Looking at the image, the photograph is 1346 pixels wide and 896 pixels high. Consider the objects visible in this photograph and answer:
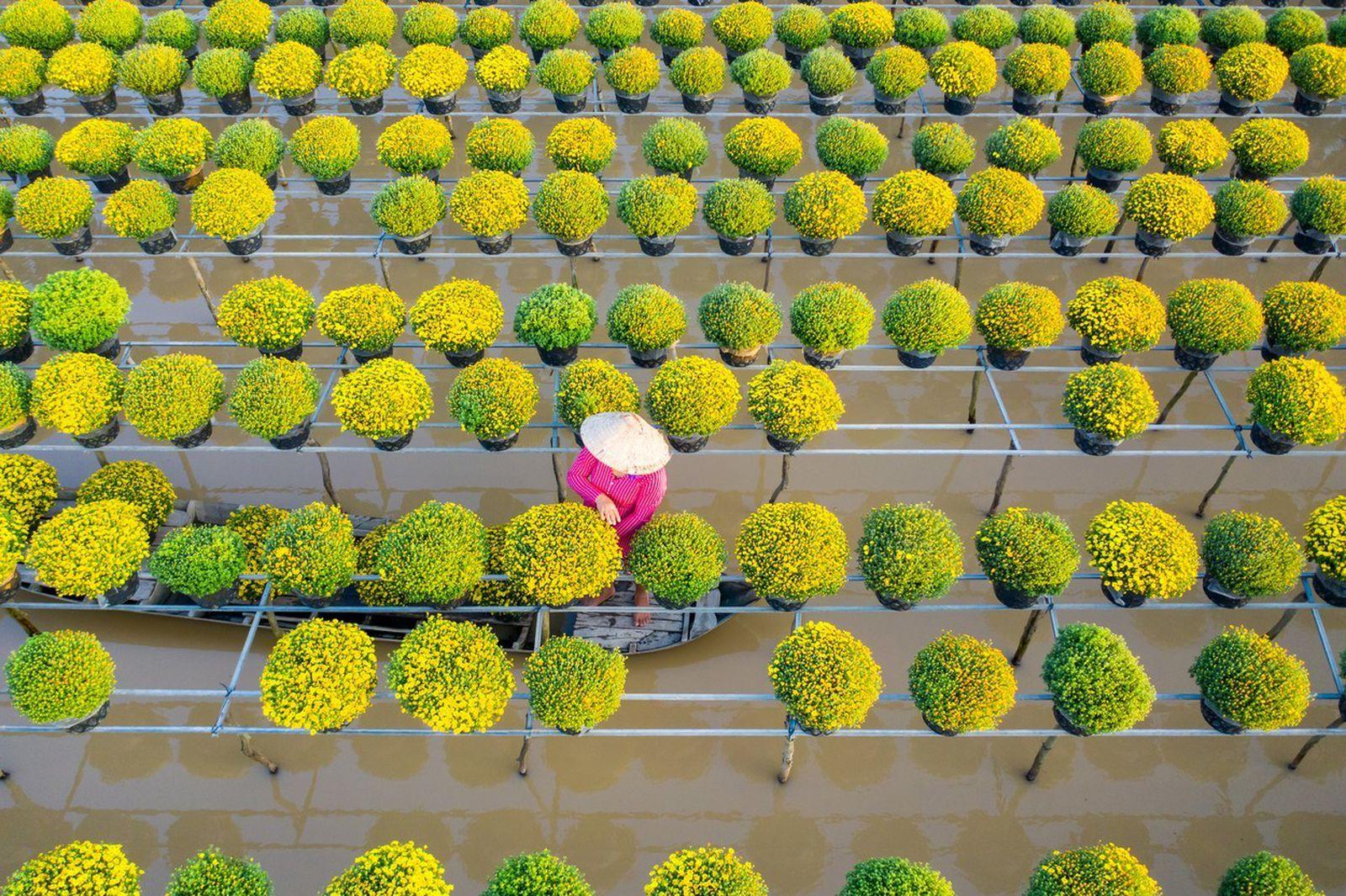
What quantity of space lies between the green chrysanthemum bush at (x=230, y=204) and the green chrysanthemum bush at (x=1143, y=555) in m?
9.84

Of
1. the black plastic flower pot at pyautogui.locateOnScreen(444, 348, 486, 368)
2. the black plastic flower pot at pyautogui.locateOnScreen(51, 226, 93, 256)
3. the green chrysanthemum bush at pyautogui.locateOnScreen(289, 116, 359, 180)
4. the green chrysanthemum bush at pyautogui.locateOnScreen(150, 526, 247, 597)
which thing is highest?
the green chrysanthemum bush at pyautogui.locateOnScreen(289, 116, 359, 180)

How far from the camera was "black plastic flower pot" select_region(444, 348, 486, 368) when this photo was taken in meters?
10.1

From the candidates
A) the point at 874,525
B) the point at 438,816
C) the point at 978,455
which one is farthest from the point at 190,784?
the point at 978,455

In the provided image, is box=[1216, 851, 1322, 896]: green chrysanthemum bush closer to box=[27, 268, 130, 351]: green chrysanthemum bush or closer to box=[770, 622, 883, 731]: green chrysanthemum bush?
box=[770, 622, 883, 731]: green chrysanthemum bush

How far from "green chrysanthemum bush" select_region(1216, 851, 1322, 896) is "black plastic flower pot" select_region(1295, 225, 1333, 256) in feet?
25.3

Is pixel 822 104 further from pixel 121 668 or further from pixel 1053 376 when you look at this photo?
pixel 121 668

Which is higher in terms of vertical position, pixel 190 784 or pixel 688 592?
pixel 688 592

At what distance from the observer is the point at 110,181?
478 inches

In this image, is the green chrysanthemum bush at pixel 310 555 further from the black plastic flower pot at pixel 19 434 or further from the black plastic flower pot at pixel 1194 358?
the black plastic flower pot at pixel 1194 358

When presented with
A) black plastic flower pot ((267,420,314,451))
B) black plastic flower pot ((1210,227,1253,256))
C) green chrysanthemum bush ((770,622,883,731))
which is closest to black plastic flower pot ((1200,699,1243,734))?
green chrysanthemum bush ((770,622,883,731))

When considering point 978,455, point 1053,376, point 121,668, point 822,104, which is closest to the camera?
point 121,668

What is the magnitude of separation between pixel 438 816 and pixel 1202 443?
9.70 metres

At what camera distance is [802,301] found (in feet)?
33.1

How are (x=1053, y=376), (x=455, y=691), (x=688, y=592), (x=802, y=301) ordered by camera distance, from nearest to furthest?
1. (x=455, y=691)
2. (x=688, y=592)
3. (x=802, y=301)
4. (x=1053, y=376)
